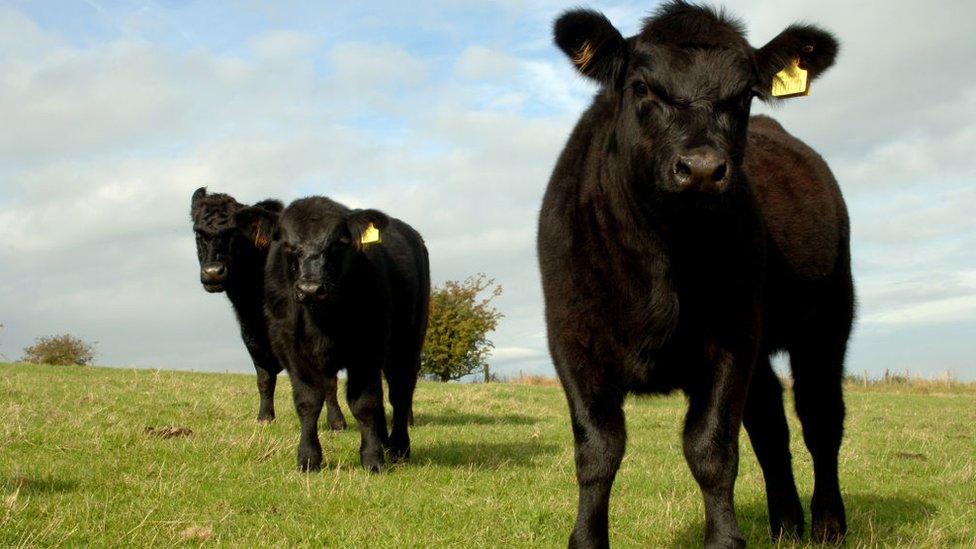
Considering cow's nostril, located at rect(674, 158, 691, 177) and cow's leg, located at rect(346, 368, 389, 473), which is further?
cow's leg, located at rect(346, 368, 389, 473)

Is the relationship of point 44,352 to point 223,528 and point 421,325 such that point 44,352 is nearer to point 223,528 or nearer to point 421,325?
point 421,325

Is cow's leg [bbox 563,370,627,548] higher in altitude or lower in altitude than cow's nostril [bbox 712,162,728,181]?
lower

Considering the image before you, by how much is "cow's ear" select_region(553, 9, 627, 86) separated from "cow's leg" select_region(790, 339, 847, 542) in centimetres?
250

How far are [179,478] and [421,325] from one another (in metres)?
4.36

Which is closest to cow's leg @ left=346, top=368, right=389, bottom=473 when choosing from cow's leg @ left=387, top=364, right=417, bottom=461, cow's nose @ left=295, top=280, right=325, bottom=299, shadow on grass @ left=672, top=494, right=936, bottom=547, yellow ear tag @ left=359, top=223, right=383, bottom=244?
cow's leg @ left=387, top=364, right=417, bottom=461

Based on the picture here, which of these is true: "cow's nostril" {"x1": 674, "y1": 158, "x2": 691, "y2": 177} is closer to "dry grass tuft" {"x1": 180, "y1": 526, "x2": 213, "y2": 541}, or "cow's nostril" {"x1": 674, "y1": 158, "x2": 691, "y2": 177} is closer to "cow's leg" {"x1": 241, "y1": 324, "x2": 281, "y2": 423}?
"dry grass tuft" {"x1": 180, "y1": 526, "x2": 213, "y2": 541}

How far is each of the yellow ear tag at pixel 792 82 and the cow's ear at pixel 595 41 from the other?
2.63 feet

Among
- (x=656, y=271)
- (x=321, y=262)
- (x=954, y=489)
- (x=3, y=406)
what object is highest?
(x=321, y=262)

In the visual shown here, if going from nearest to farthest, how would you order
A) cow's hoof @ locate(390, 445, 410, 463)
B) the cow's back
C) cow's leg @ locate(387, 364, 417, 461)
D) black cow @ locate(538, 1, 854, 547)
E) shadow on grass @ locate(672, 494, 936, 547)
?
black cow @ locate(538, 1, 854, 547) < the cow's back < shadow on grass @ locate(672, 494, 936, 547) < cow's hoof @ locate(390, 445, 410, 463) < cow's leg @ locate(387, 364, 417, 461)

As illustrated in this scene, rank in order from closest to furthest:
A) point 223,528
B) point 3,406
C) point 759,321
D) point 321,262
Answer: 1. point 759,321
2. point 223,528
3. point 321,262
4. point 3,406

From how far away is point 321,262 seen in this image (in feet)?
26.2

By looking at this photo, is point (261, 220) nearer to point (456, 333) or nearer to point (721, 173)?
point (721, 173)

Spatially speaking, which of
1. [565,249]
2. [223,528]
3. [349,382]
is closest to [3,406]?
[349,382]

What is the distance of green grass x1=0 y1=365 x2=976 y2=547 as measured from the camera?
5.35 metres
